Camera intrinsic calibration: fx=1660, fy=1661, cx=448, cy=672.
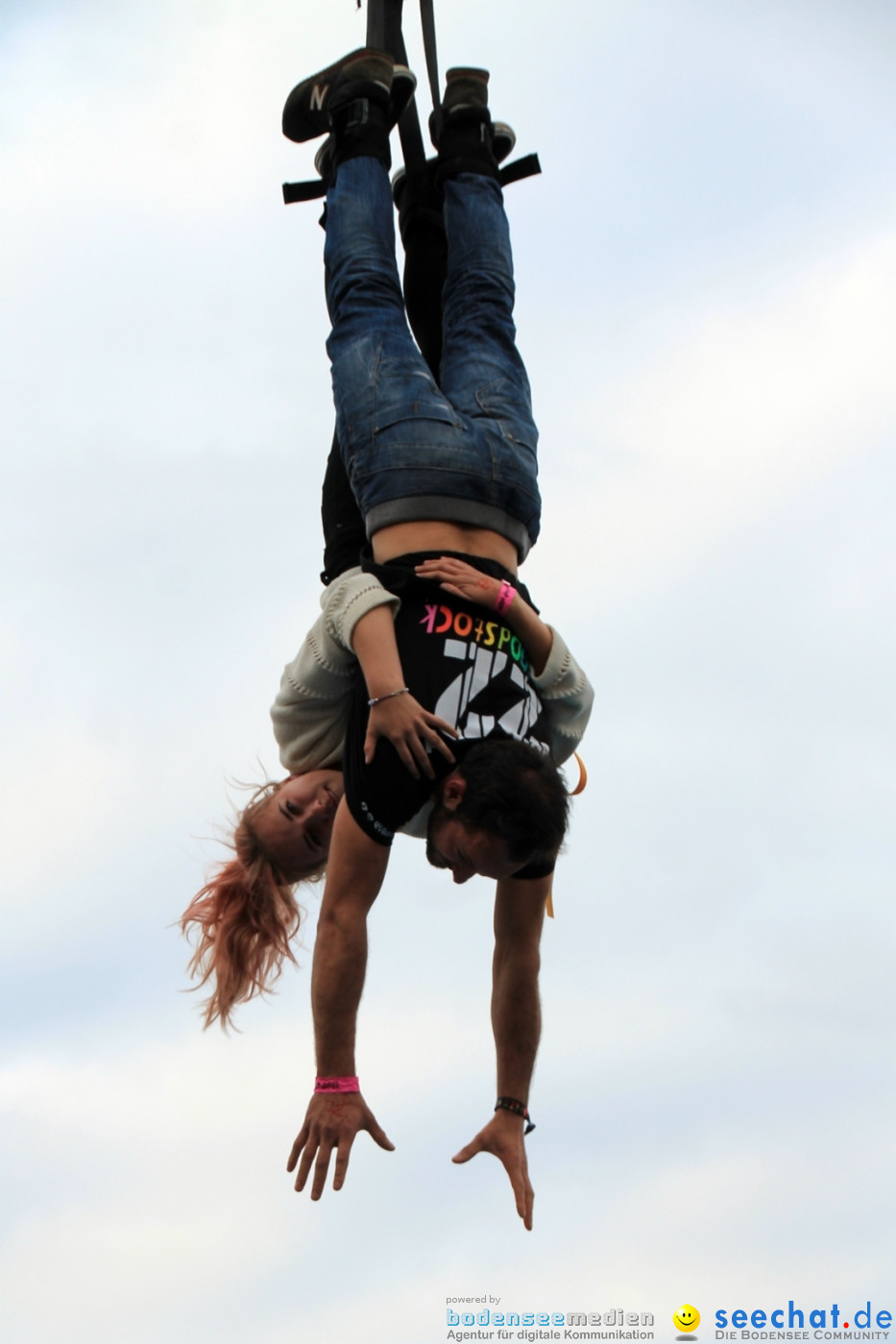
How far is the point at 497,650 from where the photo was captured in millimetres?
6105

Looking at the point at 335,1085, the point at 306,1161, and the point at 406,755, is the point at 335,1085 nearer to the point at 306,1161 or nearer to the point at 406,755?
the point at 306,1161

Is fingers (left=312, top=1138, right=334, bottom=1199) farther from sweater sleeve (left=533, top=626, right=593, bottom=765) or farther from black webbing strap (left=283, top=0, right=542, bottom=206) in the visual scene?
Result: black webbing strap (left=283, top=0, right=542, bottom=206)

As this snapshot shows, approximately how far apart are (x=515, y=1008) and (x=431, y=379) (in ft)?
8.05

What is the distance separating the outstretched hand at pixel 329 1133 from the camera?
19.2ft

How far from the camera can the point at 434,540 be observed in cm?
620

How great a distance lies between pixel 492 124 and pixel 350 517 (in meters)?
1.83

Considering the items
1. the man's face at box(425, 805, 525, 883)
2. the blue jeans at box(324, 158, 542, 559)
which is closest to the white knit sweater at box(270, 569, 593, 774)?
the blue jeans at box(324, 158, 542, 559)

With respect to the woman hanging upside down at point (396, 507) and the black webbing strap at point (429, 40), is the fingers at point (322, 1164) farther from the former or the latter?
the black webbing strap at point (429, 40)

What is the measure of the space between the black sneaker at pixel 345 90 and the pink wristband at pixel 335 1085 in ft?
12.6

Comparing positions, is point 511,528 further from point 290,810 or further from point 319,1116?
point 319,1116

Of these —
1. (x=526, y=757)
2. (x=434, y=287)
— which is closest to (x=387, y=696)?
(x=526, y=757)

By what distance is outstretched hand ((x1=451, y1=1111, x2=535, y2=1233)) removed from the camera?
6312 mm

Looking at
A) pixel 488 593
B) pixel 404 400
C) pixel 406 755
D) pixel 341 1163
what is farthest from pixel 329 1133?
pixel 404 400

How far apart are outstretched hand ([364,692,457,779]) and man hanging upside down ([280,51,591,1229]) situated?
45 mm
